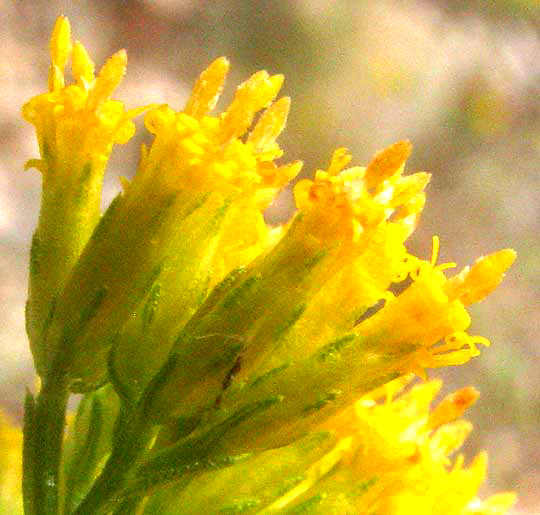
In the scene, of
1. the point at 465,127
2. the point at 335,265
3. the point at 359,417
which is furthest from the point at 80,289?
the point at 465,127

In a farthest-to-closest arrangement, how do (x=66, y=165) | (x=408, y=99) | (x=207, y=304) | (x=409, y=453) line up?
(x=408, y=99) < (x=409, y=453) < (x=66, y=165) < (x=207, y=304)

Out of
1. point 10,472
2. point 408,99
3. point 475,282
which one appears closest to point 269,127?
point 475,282

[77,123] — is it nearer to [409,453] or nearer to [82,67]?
[82,67]

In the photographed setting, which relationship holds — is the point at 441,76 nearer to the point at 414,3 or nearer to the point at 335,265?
the point at 414,3

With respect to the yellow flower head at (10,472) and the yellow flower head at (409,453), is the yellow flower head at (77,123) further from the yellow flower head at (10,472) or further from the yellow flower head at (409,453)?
the yellow flower head at (10,472)

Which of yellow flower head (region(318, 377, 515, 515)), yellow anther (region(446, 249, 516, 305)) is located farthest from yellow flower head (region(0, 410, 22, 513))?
yellow anther (region(446, 249, 516, 305))
